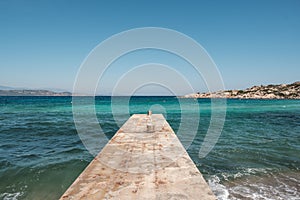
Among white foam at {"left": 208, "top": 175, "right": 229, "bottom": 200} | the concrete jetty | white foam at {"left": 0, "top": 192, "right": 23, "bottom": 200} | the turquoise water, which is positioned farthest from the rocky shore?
white foam at {"left": 0, "top": 192, "right": 23, "bottom": 200}

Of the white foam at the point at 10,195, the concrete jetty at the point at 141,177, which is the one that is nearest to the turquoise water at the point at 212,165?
the white foam at the point at 10,195

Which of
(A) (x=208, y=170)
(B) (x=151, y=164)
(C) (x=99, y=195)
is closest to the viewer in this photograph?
(C) (x=99, y=195)

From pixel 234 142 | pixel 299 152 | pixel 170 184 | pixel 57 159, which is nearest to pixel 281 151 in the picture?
pixel 299 152

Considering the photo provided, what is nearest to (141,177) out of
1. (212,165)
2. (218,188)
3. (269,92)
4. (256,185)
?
(218,188)

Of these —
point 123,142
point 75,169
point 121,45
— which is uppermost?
point 121,45

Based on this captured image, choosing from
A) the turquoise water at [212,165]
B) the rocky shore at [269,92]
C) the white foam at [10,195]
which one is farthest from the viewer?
the rocky shore at [269,92]

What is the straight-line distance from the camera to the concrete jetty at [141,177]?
4.48 metres

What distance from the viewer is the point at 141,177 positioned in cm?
541

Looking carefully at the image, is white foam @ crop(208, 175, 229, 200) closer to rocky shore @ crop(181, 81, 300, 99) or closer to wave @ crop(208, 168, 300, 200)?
wave @ crop(208, 168, 300, 200)

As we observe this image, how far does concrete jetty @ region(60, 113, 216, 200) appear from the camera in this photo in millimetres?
4480

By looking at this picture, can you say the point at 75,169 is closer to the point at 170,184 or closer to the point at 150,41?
the point at 170,184

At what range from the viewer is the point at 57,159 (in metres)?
9.98

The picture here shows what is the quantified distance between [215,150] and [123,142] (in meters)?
5.21

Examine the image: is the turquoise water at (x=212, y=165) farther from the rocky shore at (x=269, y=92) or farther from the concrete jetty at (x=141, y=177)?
the rocky shore at (x=269, y=92)
